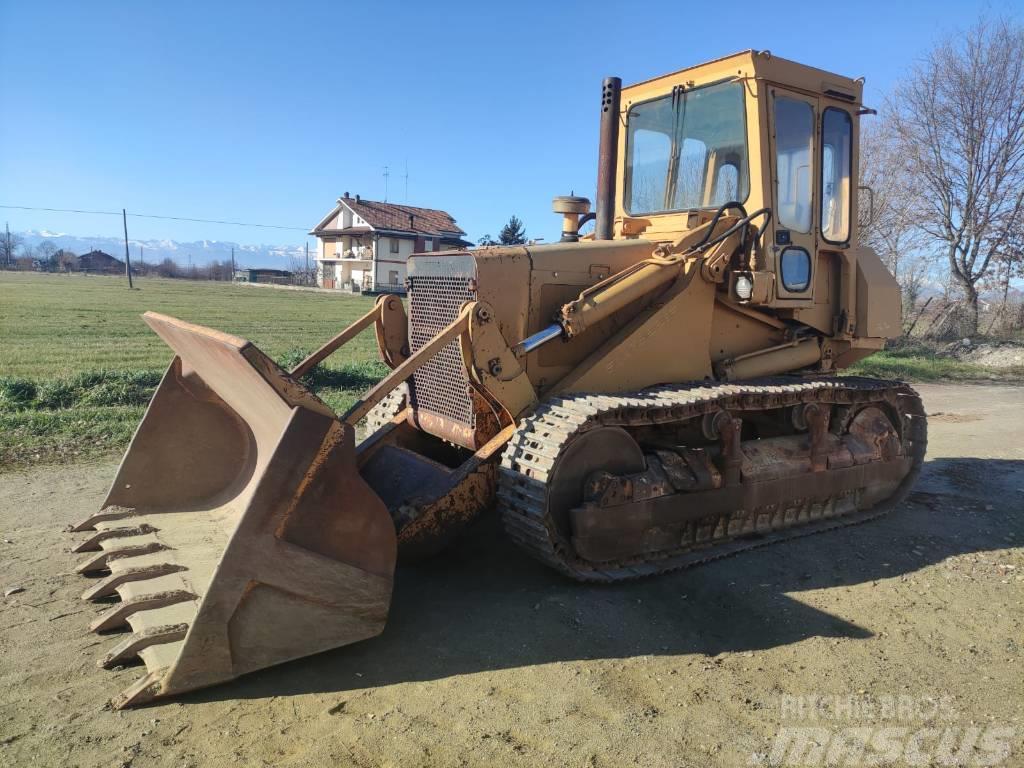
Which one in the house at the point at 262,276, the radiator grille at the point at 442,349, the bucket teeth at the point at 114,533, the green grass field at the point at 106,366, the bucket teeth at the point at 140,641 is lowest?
the bucket teeth at the point at 140,641

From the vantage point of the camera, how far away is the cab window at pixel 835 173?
6406 millimetres

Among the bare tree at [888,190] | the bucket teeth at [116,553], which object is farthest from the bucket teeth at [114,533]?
the bare tree at [888,190]

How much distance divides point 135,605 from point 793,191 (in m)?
5.45

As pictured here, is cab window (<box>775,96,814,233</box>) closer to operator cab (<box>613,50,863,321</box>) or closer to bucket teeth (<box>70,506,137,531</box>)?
operator cab (<box>613,50,863,321</box>)

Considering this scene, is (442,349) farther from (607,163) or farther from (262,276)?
(262,276)

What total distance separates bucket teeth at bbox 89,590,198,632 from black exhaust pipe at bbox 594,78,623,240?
13.5ft

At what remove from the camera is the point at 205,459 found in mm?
5340

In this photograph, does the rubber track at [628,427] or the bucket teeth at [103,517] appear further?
the bucket teeth at [103,517]

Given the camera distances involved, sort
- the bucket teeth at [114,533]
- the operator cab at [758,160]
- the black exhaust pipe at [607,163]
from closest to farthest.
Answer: the bucket teeth at [114,533] → the operator cab at [758,160] → the black exhaust pipe at [607,163]

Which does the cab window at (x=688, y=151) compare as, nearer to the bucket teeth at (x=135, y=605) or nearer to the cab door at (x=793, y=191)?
the cab door at (x=793, y=191)

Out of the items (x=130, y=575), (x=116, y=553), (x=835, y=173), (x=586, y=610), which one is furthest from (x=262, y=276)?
(x=586, y=610)

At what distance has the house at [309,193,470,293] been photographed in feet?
194

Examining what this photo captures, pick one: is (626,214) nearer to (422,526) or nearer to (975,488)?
(422,526)

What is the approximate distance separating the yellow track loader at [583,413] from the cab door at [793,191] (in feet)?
0.07
